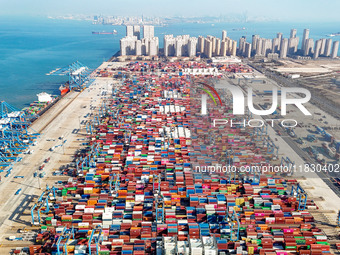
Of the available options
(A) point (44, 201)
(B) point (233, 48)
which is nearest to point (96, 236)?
(A) point (44, 201)

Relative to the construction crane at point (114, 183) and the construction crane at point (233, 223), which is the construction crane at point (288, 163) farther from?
the construction crane at point (114, 183)

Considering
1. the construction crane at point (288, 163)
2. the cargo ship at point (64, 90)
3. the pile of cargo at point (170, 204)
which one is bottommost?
the cargo ship at point (64, 90)

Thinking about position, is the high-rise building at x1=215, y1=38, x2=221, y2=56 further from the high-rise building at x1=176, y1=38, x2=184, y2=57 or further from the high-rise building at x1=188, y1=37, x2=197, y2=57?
the high-rise building at x1=176, y1=38, x2=184, y2=57

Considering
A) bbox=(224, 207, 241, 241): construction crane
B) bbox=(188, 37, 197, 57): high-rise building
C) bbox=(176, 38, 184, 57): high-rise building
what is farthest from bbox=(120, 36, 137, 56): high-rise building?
bbox=(224, 207, 241, 241): construction crane

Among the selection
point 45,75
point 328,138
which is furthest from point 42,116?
point 328,138

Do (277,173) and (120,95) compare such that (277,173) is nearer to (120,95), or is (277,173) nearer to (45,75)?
(120,95)

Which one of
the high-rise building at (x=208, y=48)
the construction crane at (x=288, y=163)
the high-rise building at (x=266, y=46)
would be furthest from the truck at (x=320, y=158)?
the high-rise building at (x=266, y=46)
